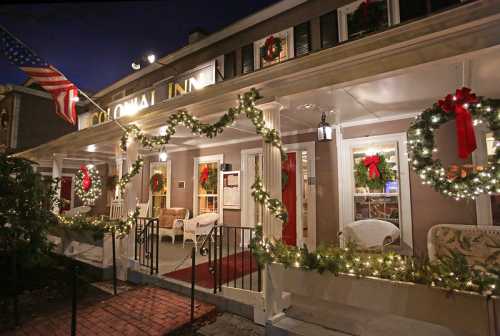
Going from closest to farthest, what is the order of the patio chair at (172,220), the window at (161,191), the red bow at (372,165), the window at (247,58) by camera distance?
the red bow at (372,165), the window at (247,58), the patio chair at (172,220), the window at (161,191)

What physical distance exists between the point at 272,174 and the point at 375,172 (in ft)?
8.80

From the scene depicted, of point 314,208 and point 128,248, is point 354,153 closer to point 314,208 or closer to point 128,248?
point 314,208

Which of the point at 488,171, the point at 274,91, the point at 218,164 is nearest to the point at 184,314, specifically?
the point at 274,91

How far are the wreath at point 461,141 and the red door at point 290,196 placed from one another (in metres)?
3.37

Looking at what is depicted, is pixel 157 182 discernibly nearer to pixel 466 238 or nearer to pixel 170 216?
pixel 170 216

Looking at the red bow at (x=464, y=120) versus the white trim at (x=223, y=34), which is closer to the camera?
the red bow at (x=464, y=120)

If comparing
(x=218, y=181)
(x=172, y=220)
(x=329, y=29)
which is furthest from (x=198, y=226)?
(x=329, y=29)

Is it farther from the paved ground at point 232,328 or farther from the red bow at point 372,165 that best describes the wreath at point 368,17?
the paved ground at point 232,328

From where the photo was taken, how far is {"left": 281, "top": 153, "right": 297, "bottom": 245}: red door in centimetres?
641

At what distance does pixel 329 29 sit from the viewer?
20.8 ft

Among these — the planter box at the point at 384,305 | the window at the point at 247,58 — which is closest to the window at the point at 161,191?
the window at the point at 247,58

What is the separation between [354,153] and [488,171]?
9.95 feet

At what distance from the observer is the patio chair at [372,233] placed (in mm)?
4828

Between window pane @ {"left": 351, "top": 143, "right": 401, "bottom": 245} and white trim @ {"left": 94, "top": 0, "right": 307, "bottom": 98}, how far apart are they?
13.2 ft
